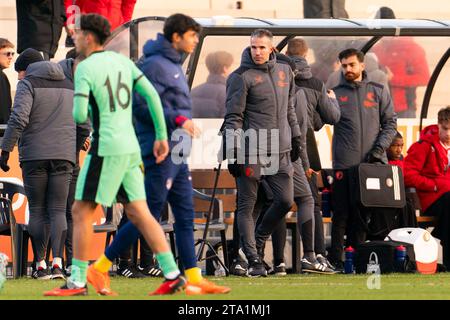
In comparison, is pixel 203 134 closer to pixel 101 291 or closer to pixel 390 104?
pixel 390 104

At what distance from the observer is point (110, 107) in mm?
10453

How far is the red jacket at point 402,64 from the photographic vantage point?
1708 centimetres

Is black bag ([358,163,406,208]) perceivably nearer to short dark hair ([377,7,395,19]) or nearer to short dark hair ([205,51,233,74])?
short dark hair ([205,51,233,74])

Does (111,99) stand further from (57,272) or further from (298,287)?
(57,272)

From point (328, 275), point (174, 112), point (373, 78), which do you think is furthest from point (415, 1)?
point (174, 112)

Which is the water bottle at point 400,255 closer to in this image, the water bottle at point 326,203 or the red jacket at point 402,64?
the water bottle at point 326,203

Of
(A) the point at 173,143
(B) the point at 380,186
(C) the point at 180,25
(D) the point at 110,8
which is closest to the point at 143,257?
(B) the point at 380,186

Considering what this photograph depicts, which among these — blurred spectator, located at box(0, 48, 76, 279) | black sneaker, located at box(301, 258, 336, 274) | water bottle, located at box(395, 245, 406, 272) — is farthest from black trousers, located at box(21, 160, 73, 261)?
water bottle, located at box(395, 245, 406, 272)

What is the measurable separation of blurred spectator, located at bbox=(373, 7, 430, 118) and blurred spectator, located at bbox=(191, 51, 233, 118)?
207cm

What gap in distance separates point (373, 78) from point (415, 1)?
6313 millimetres

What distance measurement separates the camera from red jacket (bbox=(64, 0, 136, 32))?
17.4m

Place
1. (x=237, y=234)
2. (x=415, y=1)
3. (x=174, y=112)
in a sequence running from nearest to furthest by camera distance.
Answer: (x=174, y=112), (x=237, y=234), (x=415, y=1)

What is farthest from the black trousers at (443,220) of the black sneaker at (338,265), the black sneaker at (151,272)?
the black sneaker at (151,272)

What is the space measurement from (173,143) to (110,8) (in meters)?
6.43
